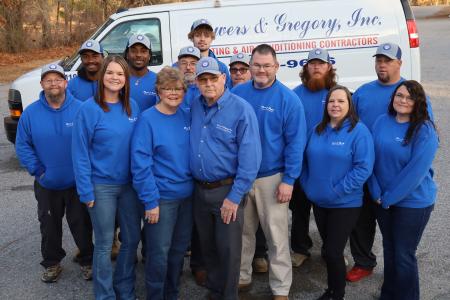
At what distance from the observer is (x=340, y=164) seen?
11.5ft

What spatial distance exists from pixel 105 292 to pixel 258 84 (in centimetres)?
191

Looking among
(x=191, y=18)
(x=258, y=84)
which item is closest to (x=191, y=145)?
(x=258, y=84)

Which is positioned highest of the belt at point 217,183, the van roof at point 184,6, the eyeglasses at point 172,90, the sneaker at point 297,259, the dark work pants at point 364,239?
the van roof at point 184,6

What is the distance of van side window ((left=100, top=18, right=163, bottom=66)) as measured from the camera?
744 cm

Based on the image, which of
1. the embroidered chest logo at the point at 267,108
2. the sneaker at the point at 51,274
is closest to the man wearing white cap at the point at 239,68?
the embroidered chest logo at the point at 267,108

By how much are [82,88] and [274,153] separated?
1.84 m

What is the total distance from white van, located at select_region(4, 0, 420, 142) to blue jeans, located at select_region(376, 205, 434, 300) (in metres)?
4.39

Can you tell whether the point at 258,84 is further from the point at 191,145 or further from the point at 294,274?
the point at 294,274

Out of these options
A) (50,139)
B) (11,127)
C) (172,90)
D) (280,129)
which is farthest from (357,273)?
(11,127)

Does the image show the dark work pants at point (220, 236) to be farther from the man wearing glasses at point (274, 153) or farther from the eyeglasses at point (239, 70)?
Answer: the eyeglasses at point (239, 70)

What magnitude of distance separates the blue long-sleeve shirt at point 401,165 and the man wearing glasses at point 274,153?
1.79 feet

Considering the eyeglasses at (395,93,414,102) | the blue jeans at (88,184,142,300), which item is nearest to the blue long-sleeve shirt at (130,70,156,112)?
the blue jeans at (88,184,142,300)

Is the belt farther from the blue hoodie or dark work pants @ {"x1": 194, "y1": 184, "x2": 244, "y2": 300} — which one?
the blue hoodie

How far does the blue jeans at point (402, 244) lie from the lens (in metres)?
3.39
